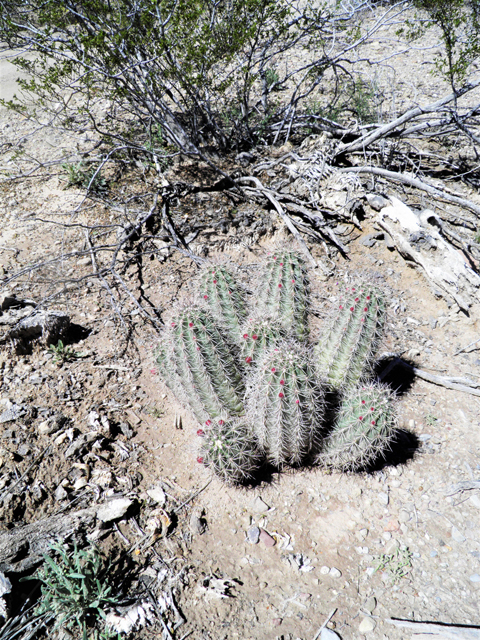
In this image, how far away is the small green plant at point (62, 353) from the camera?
3.45 m

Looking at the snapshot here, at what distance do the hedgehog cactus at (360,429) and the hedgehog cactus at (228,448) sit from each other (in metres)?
0.55

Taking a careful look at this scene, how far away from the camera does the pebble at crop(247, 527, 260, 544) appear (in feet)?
8.16

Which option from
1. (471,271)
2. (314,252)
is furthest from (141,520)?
(471,271)

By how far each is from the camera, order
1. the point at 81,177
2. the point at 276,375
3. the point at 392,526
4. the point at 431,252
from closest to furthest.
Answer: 1. the point at 276,375
2. the point at 392,526
3. the point at 431,252
4. the point at 81,177

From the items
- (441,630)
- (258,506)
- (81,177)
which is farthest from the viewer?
(81,177)

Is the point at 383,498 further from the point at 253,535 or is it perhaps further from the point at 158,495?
the point at 158,495

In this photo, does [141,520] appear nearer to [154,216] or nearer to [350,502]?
[350,502]

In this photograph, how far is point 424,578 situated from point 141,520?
5.72 feet

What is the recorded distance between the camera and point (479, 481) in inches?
107

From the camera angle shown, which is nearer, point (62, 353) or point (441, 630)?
point (441, 630)

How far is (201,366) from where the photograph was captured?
2527 millimetres

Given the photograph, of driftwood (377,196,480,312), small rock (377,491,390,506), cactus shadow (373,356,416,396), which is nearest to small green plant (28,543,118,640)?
small rock (377,491,390,506)

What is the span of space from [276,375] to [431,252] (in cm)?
280

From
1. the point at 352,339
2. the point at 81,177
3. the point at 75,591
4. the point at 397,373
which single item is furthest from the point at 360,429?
the point at 81,177
